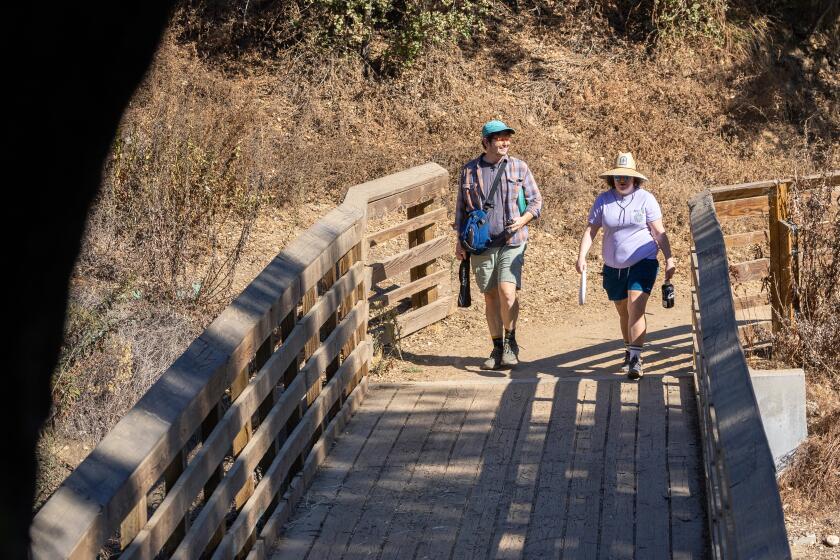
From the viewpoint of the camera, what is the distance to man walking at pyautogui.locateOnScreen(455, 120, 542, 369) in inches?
309

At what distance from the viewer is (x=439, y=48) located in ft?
54.3

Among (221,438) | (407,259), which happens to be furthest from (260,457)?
(407,259)

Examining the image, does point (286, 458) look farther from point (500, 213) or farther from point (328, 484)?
point (500, 213)

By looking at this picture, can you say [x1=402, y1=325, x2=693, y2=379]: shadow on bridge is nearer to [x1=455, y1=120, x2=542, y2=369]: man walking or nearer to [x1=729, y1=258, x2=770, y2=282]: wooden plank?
[x1=455, y1=120, x2=542, y2=369]: man walking

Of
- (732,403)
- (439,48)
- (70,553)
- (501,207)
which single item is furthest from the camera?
(439,48)

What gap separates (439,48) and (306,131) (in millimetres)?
2693

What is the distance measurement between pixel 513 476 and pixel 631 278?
2302mm

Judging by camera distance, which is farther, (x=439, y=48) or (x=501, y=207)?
(x=439, y=48)

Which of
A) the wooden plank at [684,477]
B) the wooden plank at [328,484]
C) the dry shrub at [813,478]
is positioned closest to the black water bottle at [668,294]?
the wooden plank at [684,477]

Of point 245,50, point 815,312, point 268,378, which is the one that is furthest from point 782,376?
point 245,50

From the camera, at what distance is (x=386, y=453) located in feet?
20.1

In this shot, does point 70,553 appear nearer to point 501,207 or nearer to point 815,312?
point 501,207

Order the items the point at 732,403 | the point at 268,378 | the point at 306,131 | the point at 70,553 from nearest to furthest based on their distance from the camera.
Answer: the point at 70,553
the point at 732,403
the point at 268,378
the point at 306,131

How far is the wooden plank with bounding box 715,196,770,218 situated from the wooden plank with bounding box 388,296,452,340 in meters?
2.58
